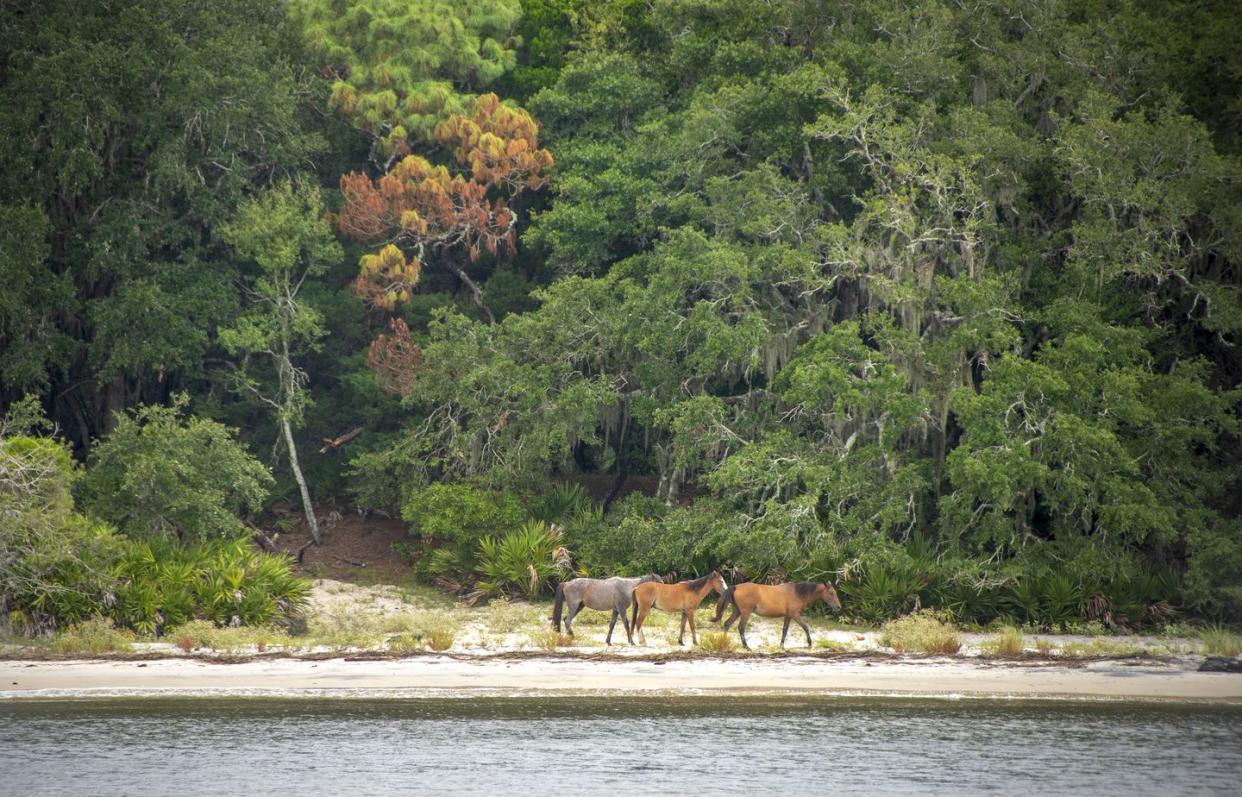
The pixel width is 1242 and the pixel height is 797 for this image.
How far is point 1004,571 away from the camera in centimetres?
2394

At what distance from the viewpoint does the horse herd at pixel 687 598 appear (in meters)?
22.0

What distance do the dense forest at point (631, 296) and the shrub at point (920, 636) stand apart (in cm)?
123

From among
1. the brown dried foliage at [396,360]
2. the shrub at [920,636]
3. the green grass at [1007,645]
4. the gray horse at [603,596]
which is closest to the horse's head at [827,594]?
the shrub at [920,636]

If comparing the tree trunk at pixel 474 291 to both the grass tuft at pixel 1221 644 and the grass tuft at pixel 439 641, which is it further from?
the grass tuft at pixel 1221 644

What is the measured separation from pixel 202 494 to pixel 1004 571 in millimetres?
13160

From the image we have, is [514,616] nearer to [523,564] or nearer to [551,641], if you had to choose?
[523,564]

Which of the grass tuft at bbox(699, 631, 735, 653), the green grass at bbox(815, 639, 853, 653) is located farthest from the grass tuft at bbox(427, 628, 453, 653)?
the green grass at bbox(815, 639, 853, 653)

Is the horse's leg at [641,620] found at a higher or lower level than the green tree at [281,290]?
lower

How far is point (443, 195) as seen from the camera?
104 feet

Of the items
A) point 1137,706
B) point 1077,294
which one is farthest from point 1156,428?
point 1137,706

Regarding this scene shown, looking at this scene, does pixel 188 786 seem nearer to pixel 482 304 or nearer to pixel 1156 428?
pixel 1156 428

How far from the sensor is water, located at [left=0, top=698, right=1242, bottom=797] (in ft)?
Answer: 55.0

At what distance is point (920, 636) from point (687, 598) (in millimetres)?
3373

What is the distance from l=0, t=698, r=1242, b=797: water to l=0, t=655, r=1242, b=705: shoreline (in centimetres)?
33
